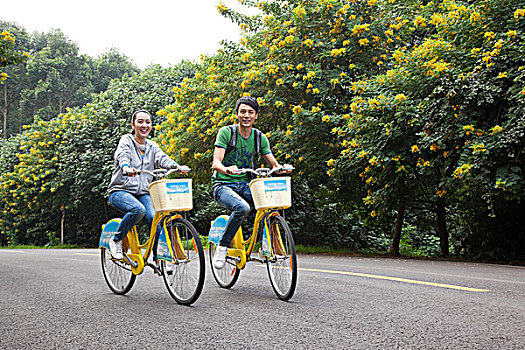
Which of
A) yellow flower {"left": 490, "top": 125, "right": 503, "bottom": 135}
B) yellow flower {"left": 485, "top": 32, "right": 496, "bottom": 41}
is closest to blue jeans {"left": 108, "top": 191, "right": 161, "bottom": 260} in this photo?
yellow flower {"left": 490, "top": 125, "right": 503, "bottom": 135}

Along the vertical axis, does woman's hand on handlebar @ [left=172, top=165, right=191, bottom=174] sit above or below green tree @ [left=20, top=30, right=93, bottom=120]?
below

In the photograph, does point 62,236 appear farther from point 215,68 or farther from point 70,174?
point 215,68

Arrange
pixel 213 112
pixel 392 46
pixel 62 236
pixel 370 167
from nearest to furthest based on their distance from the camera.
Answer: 1. pixel 370 167
2. pixel 392 46
3. pixel 213 112
4. pixel 62 236

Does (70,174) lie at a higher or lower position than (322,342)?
higher

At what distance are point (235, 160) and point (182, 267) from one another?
135cm

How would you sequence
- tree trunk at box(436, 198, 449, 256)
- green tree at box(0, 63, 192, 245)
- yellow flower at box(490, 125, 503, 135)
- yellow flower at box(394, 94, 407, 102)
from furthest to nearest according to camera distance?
green tree at box(0, 63, 192, 245)
tree trunk at box(436, 198, 449, 256)
yellow flower at box(394, 94, 407, 102)
yellow flower at box(490, 125, 503, 135)

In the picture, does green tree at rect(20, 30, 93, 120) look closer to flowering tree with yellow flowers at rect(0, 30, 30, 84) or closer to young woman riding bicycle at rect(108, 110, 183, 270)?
flowering tree with yellow flowers at rect(0, 30, 30, 84)

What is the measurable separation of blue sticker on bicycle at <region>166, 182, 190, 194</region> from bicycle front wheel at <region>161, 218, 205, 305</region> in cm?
30

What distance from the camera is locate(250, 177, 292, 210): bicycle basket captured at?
5633mm

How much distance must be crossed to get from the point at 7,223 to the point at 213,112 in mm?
25253

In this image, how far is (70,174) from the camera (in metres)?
27.2

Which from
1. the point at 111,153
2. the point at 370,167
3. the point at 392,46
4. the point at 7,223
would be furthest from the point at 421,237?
the point at 7,223

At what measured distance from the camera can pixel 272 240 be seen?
19.1 feet

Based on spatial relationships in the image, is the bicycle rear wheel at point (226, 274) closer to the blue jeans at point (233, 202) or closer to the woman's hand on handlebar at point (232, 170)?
the blue jeans at point (233, 202)
